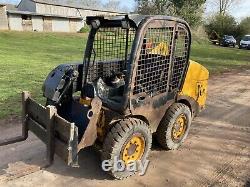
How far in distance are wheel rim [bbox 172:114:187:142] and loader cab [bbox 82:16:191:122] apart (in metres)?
0.43

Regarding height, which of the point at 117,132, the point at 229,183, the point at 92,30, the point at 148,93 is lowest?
the point at 229,183

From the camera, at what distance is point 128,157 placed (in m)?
4.43

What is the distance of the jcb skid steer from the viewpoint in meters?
4.12

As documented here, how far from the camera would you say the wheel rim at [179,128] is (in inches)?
204

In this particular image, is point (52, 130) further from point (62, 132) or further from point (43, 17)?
point (43, 17)

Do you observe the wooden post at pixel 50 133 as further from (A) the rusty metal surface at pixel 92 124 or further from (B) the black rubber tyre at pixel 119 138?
(B) the black rubber tyre at pixel 119 138

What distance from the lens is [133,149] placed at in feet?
14.6

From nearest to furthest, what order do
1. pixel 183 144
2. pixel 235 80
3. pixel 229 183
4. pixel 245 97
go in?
1. pixel 229 183
2. pixel 183 144
3. pixel 245 97
4. pixel 235 80

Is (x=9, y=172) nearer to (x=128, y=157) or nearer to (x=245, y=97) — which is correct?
(x=128, y=157)

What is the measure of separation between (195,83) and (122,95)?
145cm

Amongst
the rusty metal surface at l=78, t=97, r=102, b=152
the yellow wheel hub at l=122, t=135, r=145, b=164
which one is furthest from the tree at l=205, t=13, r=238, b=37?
the rusty metal surface at l=78, t=97, r=102, b=152

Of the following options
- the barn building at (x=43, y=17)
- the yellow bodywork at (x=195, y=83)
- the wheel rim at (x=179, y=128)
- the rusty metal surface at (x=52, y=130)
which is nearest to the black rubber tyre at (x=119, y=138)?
the rusty metal surface at (x=52, y=130)

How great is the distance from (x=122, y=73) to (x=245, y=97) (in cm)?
529

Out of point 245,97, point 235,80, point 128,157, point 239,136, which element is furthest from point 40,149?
point 235,80
